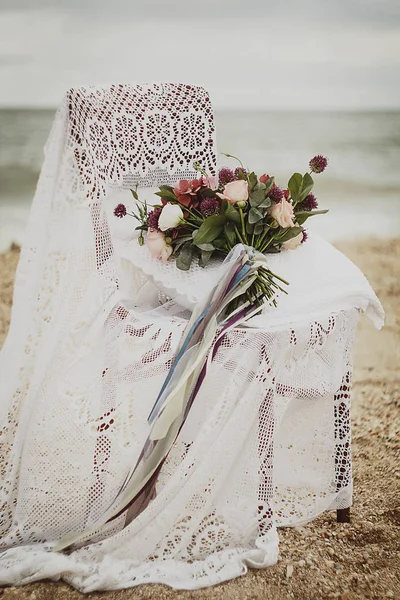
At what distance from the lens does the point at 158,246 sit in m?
1.87

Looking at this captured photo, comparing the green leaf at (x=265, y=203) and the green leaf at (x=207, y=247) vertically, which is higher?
the green leaf at (x=265, y=203)

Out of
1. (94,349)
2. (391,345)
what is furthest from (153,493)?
(391,345)

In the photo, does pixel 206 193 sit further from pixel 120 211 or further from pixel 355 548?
pixel 355 548

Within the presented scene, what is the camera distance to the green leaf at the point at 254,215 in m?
1.81

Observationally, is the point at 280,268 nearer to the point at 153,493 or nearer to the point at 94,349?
the point at 94,349

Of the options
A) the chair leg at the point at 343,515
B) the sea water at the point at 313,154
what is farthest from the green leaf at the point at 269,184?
the sea water at the point at 313,154

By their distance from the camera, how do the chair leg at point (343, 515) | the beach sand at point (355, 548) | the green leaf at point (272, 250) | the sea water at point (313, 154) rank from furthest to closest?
the sea water at point (313, 154) → the chair leg at point (343, 515) → the green leaf at point (272, 250) → the beach sand at point (355, 548)

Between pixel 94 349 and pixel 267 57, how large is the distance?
621cm

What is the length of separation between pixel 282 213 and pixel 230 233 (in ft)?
0.45

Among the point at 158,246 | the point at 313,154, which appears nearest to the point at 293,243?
the point at 158,246

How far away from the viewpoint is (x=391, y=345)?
353 centimetres

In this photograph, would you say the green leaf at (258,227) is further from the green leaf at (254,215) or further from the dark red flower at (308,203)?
the dark red flower at (308,203)

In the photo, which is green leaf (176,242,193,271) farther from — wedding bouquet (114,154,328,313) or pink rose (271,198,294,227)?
pink rose (271,198,294,227)

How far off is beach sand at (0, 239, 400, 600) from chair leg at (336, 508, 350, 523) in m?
0.02
